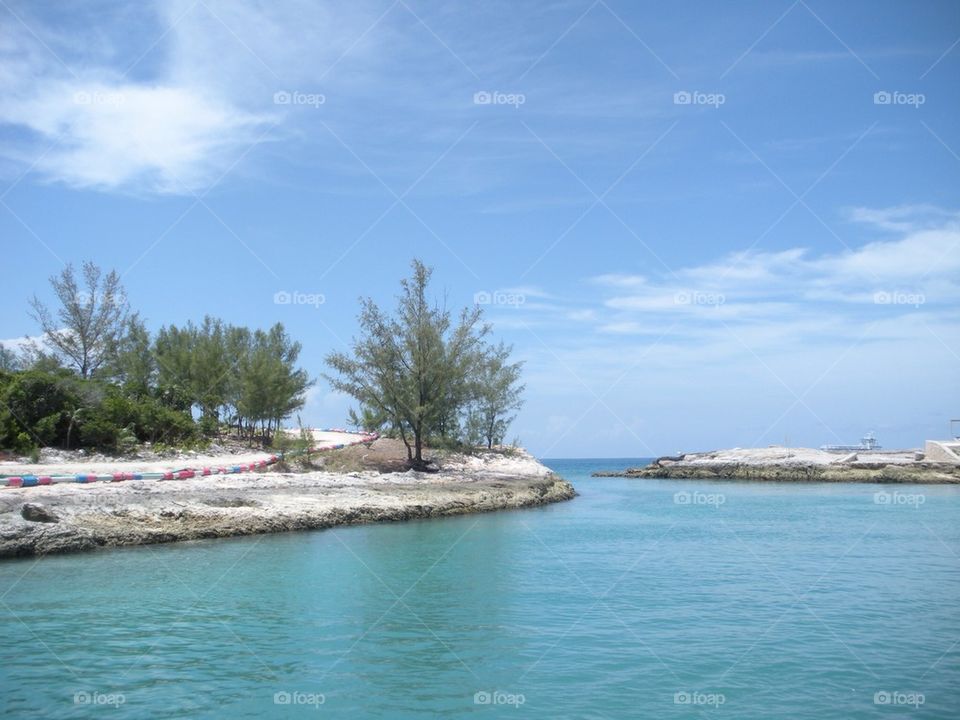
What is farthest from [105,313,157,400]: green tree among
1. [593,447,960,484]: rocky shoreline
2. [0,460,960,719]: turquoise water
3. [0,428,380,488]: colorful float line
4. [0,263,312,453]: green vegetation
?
[593,447,960,484]: rocky shoreline

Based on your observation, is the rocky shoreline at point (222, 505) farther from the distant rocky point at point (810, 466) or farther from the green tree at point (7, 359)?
the distant rocky point at point (810, 466)

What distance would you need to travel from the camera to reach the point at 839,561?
19.6 meters

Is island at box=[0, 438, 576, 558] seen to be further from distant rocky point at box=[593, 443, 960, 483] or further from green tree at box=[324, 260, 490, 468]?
distant rocky point at box=[593, 443, 960, 483]

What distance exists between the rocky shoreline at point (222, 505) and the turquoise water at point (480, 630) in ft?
3.03

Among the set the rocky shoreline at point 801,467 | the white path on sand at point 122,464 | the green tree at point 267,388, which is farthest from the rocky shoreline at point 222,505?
the rocky shoreline at point 801,467

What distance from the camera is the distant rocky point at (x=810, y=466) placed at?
58375 millimetres

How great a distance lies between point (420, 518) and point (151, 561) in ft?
38.0

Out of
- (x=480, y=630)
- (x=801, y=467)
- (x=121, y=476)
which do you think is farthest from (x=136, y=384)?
(x=801, y=467)

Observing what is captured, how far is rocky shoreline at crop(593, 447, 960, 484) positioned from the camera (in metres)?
58.2

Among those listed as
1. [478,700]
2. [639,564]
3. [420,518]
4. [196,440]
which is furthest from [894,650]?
[196,440]

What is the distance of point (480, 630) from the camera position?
41.1 feet

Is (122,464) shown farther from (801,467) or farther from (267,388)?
(801,467)

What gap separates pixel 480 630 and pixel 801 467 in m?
58.1

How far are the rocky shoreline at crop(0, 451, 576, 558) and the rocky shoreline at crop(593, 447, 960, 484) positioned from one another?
3599 cm
